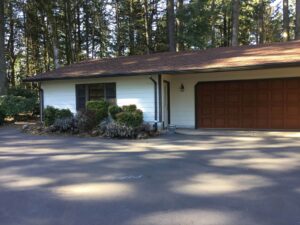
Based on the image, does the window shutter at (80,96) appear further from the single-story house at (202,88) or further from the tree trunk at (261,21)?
the tree trunk at (261,21)

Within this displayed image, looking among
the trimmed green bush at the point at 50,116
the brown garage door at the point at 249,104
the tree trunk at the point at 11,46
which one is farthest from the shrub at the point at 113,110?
the tree trunk at the point at 11,46

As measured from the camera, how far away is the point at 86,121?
13586mm

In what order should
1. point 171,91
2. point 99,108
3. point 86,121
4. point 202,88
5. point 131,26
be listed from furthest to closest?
1. point 131,26
2. point 171,91
3. point 202,88
4. point 99,108
5. point 86,121

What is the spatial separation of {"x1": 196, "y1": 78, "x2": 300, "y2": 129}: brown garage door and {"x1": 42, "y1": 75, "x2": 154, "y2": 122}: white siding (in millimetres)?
2116

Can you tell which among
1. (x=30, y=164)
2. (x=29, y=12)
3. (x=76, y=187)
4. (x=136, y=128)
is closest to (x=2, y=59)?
(x=29, y=12)

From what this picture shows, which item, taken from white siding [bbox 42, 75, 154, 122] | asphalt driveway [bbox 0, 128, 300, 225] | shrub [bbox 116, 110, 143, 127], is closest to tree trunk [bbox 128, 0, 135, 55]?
white siding [bbox 42, 75, 154, 122]

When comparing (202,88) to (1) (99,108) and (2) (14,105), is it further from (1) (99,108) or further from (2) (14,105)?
(2) (14,105)

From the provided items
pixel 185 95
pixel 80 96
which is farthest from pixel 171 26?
pixel 80 96

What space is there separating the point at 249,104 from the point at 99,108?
232 inches

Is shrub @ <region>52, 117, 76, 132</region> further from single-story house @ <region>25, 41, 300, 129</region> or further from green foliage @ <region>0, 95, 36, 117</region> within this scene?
green foliage @ <region>0, 95, 36, 117</region>

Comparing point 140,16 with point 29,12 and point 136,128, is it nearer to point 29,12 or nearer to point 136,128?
point 29,12

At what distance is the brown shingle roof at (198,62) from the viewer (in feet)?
41.1

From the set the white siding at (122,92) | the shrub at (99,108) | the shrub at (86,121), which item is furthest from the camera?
the white siding at (122,92)

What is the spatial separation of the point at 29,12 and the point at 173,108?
16.0 meters
